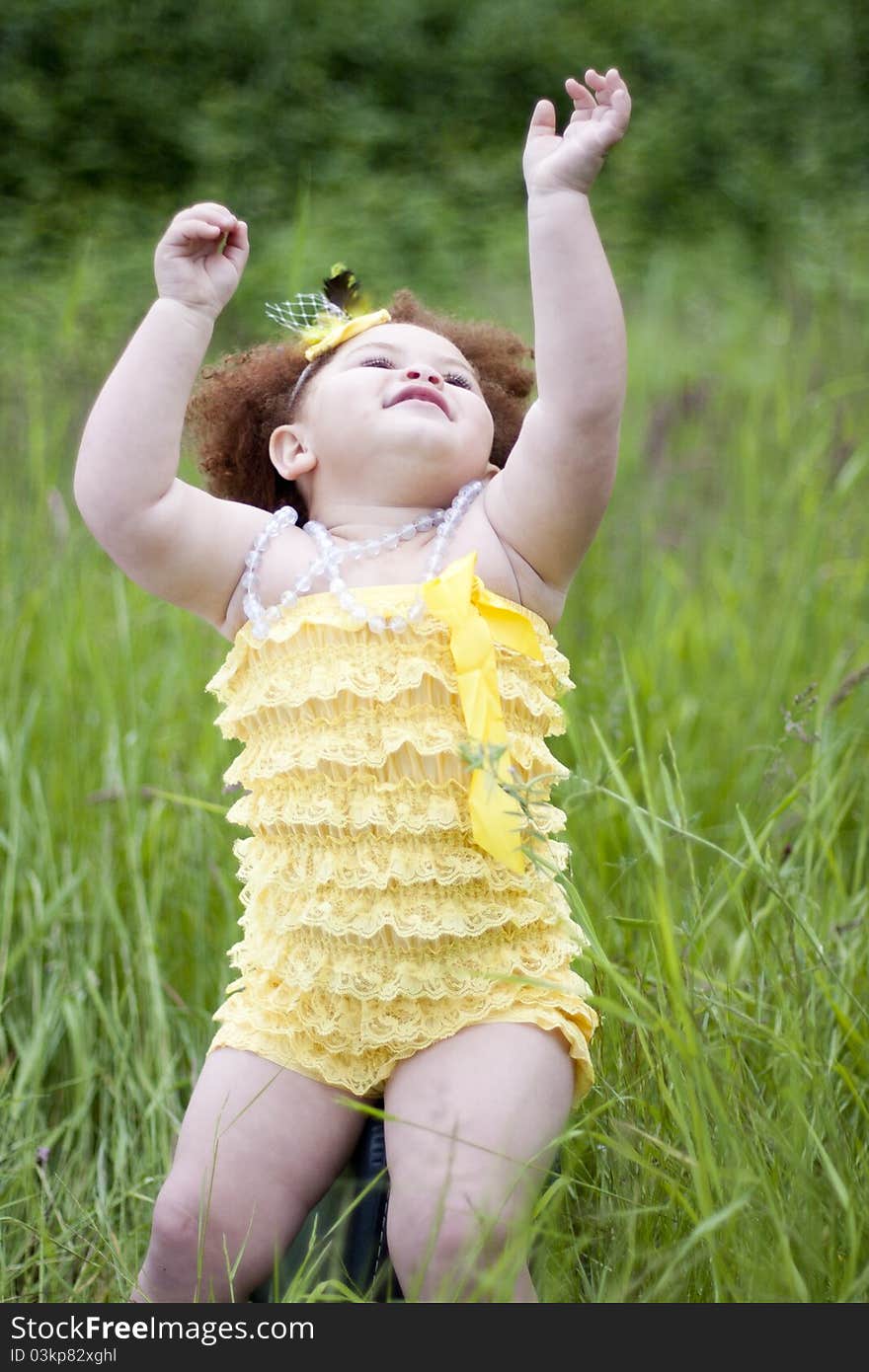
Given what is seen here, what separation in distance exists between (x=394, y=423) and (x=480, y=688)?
283 millimetres

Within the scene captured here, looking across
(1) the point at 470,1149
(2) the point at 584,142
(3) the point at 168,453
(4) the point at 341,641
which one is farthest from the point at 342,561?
(1) the point at 470,1149

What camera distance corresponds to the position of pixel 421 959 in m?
1.38

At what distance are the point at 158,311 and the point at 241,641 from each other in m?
0.33

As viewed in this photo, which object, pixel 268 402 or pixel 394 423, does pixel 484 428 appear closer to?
pixel 394 423

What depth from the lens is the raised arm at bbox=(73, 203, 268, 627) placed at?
55.3 inches

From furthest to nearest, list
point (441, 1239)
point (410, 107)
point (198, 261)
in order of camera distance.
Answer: point (410, 107)
point (198, 261)
point (441, 1239)

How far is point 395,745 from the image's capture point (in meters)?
1.37

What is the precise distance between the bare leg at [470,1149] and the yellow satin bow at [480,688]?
17 centimetres

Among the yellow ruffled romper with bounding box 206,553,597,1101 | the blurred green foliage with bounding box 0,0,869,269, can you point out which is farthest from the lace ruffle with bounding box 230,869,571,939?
the blurred green foliage with bounding box 0,0,869,269

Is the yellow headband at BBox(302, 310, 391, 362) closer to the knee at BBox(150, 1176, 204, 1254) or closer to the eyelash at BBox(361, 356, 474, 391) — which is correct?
the eyelash at BBox(361, 356, 474, 391)

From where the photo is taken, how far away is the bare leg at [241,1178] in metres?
1.38

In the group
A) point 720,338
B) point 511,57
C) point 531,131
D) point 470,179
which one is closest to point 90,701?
point 531,131

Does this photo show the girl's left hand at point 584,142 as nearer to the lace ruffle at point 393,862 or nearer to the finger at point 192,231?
the finger at point 192,231

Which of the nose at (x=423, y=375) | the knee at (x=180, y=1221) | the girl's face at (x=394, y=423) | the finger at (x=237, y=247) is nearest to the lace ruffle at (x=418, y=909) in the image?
the knee at (x=180, y=1221)
